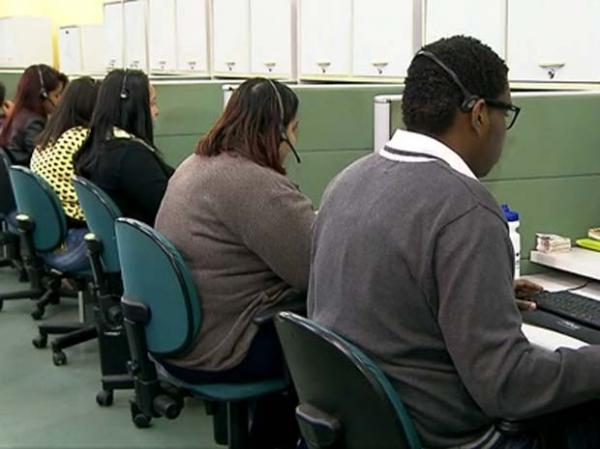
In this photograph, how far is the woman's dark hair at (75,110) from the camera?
3.34 meters

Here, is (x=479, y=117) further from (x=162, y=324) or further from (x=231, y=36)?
Result: (x=231, y=36)

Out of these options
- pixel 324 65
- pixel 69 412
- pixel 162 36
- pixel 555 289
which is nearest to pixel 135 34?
pixel 162 36

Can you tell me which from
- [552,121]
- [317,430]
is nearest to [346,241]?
[317,430]

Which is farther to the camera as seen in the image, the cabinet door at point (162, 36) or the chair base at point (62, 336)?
the cabinet door at point (162, 36)

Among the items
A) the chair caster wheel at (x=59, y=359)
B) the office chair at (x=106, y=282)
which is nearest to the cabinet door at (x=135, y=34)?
the chair caster wheel at (x=59, y=359)

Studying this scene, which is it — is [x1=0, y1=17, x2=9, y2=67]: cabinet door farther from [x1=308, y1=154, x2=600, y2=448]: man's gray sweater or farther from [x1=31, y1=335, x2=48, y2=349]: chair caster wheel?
[x1=308, y1=154, x2=600, y2=448]: man's gray sweater

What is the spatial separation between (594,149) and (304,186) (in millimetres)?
1024

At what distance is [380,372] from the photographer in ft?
4.17

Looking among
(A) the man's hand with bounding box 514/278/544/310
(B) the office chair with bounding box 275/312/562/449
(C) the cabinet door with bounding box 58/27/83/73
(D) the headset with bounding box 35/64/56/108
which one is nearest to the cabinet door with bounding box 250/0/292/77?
(D) the headset with bounding box 35/64/56/108

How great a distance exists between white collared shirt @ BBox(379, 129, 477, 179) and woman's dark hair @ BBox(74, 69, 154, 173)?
1.72 m

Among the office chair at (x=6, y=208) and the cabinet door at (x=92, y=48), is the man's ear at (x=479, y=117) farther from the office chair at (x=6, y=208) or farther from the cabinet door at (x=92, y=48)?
the cabinet door at (x=92, y=48)

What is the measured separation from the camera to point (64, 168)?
325cm

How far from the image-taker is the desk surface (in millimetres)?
2014

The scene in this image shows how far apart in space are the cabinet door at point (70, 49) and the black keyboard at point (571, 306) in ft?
16.5
